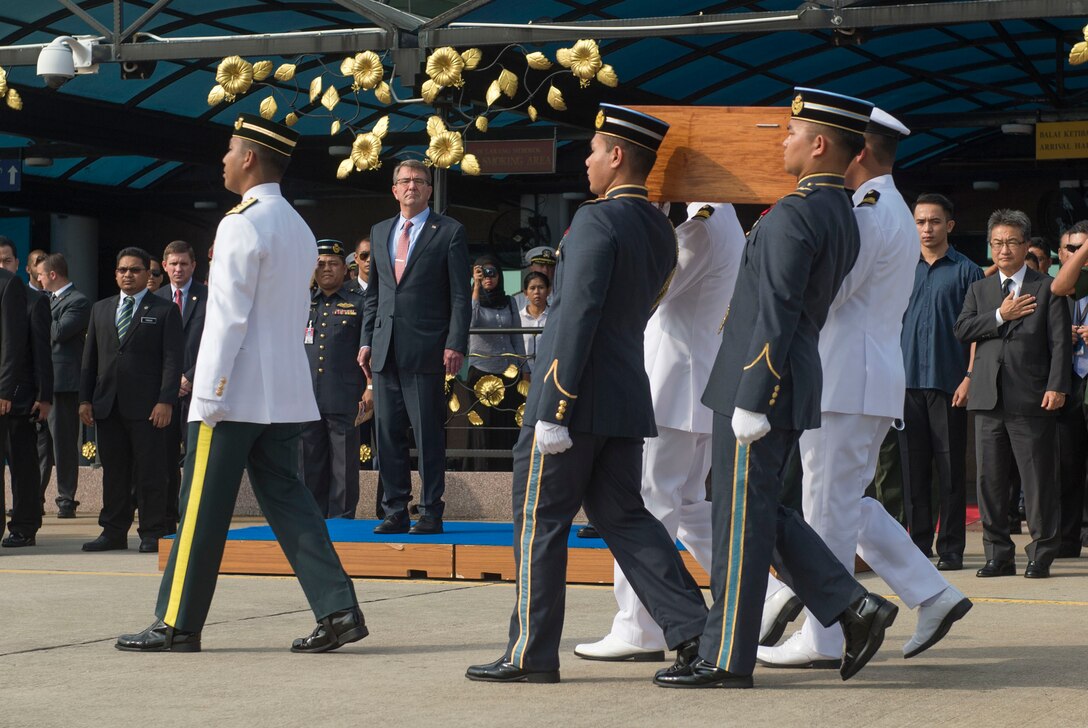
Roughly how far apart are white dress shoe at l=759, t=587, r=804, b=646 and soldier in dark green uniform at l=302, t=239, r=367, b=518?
15.6ft

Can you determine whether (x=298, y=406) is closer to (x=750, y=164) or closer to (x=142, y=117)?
(x=750, y=164)

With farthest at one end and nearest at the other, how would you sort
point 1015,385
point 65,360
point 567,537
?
point 65,360 → point 1015,385 → point 567,537

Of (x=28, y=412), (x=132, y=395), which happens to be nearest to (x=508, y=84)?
(x=132, y=395)

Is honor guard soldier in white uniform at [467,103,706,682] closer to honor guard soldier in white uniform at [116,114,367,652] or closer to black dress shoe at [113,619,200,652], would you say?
honor guard soldier in white uniform at [116,114,367,652]

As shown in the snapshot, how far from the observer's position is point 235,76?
445 inches

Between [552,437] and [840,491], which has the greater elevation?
[552,437]

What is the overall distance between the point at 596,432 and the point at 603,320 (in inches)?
13.6

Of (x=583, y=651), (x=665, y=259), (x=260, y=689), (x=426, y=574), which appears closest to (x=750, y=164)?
(x=665, y=259)

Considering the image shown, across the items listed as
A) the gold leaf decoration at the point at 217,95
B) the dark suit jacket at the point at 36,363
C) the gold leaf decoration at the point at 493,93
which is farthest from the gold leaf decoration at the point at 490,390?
the dark suit jacket at the point at 36,363

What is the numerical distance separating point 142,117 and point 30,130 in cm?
181

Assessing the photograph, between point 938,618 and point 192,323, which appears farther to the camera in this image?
point 192,323

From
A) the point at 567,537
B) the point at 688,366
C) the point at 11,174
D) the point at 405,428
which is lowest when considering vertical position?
the point at 567,537

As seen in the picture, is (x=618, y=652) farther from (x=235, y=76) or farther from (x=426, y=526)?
(x=235, y=76)

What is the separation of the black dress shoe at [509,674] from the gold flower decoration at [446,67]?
6483mm
